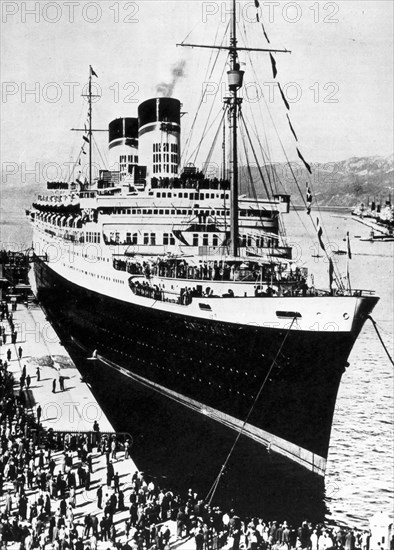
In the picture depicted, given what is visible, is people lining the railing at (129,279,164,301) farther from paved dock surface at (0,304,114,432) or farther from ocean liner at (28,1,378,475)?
paved dock surface at (0,304,114,432)

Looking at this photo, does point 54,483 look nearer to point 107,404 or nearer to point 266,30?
point 107,404

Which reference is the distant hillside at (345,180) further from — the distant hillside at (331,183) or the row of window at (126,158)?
the row of window at (126,158)

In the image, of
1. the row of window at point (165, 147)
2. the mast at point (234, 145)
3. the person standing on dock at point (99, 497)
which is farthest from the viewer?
the row of window at point (165, 147)

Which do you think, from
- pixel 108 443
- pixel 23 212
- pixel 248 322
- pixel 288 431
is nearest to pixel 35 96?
pixel 23 212

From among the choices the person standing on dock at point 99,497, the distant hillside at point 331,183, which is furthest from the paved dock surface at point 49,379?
the distant hillside at point 331,183

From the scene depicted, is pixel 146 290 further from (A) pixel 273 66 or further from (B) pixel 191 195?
(A) pixel 273 66

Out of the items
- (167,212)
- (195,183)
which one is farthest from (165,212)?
(195,183)
